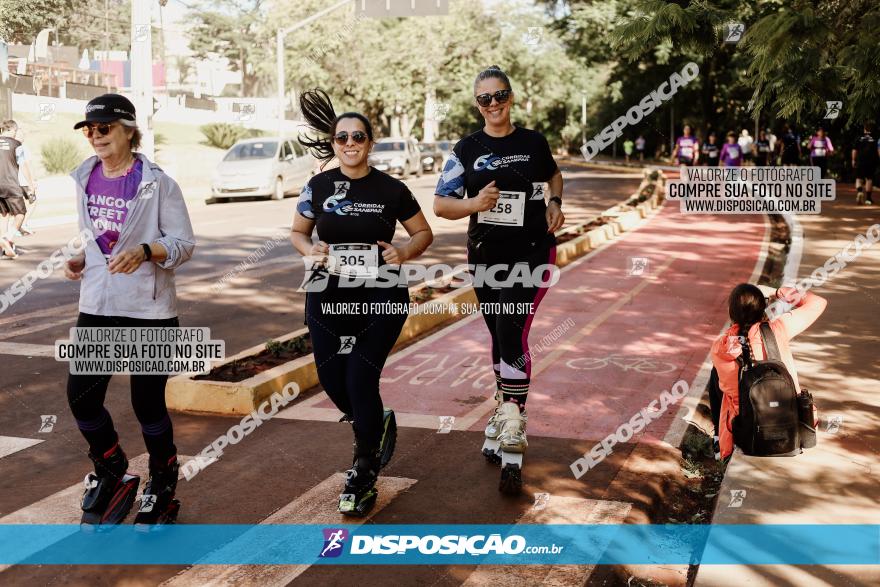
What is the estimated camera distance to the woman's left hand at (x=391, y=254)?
4801mm

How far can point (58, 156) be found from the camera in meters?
29.1

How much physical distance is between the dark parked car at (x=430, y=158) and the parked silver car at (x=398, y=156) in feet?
5.89

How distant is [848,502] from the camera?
193 inches

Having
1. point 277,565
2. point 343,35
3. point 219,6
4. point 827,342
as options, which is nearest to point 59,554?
point 277,565

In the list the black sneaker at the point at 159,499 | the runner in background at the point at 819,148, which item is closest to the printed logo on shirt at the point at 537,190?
the black sneaker at the point at 159,499

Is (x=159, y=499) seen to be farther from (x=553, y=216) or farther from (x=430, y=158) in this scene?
(x=430, y=158)

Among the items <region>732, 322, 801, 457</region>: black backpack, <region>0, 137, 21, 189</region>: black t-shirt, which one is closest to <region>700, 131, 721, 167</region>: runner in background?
<region>0, 137, 21, 189</region>: black t-shirt

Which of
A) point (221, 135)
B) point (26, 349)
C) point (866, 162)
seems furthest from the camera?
point (221, 135)

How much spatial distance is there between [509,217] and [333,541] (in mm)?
1986

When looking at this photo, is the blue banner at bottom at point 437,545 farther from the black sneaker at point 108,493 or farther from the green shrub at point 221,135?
the green shrub at point 221,135

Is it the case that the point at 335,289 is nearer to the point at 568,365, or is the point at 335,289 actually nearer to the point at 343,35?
the point at 568,365

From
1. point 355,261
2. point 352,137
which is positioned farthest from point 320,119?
point 355,261

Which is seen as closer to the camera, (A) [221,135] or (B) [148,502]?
(B) [148,502]

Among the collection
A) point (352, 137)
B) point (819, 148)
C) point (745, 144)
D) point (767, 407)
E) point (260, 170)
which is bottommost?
point (767, 407)
